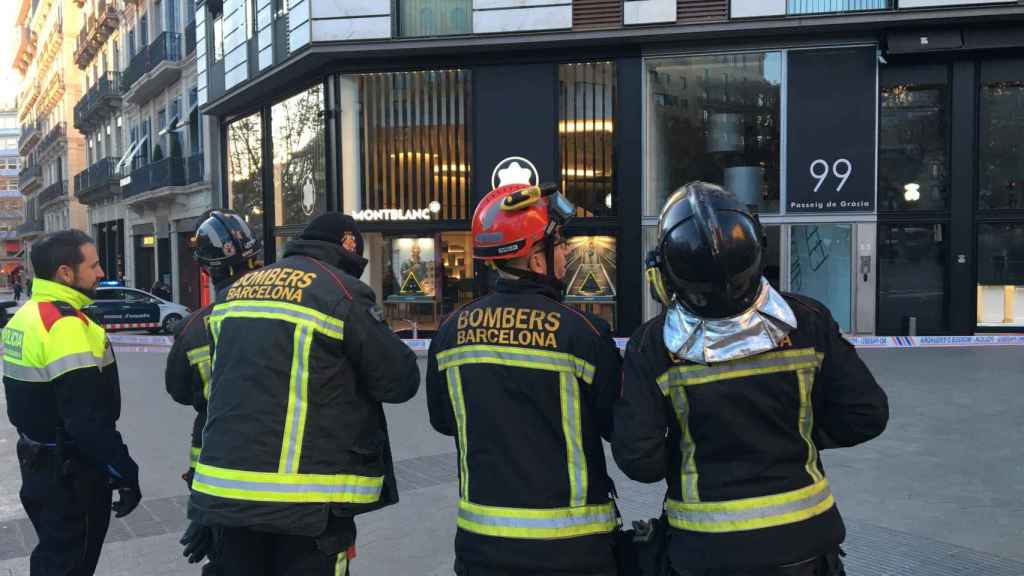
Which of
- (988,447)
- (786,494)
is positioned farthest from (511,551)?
(988,447)

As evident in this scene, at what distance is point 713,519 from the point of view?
7.58 feet

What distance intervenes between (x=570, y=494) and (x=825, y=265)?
581 inches

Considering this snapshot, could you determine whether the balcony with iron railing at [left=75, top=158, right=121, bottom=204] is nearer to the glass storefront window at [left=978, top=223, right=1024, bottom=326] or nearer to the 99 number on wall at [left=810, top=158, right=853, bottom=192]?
the 99 number on wall at [left=810, top=158, right=853, bottom=192]

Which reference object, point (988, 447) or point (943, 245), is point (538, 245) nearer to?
point (988, 447)

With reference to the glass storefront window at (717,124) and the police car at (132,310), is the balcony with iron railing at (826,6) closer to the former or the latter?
the glass storefront window at (717,124)

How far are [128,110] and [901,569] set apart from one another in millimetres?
35804

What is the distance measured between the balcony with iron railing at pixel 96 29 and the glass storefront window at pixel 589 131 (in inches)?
997

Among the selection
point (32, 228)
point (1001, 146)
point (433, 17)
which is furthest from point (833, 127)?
point (32, 228)

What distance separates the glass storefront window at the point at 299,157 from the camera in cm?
1833

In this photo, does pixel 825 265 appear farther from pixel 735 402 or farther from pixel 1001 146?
pixel 735 402

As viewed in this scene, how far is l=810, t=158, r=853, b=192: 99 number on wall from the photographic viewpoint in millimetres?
15648

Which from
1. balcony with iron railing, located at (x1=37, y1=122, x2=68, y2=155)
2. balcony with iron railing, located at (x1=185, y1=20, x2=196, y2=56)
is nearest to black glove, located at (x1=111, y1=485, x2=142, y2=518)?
balcony with iron railing, located at (x1=185, y1=20, x2=196, y2=56)

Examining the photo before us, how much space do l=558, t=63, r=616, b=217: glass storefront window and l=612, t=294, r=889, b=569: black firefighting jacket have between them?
14.2 metres

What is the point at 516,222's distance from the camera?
108 inches
